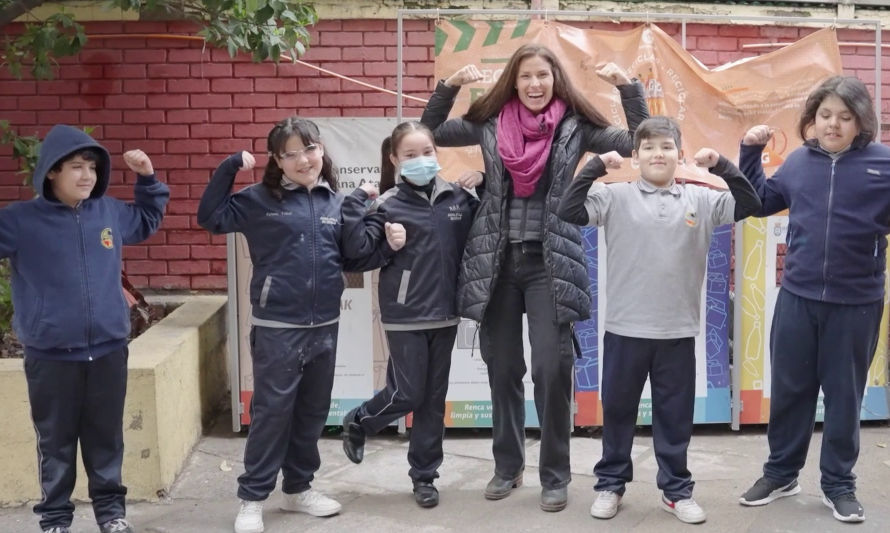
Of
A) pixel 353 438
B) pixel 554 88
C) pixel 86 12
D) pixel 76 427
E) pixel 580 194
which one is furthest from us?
pixel 86 12

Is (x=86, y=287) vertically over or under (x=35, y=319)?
over

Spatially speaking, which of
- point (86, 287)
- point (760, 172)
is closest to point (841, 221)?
point (760, 172)

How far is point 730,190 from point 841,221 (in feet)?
1.51

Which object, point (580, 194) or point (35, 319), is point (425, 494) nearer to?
point (580, 194)

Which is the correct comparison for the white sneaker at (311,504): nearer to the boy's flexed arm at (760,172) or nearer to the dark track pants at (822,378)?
the dark track pants at (822,378)

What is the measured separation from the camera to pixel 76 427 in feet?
12.0

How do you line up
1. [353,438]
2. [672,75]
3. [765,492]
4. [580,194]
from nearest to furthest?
[580,194] → [765,492] → [353,438] → [672,75]

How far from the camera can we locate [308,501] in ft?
13.4

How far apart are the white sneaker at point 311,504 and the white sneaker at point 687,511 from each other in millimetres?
1409

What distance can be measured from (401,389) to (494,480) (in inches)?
24.5

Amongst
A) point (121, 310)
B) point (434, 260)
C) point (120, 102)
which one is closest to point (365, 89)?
point (120, 102)

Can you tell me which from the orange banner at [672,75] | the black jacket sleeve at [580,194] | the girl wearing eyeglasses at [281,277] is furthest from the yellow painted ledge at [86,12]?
the black jacket sleeve at [580,194]

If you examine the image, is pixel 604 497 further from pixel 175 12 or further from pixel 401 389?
pixel 175 12

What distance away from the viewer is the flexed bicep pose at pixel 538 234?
3.92m
